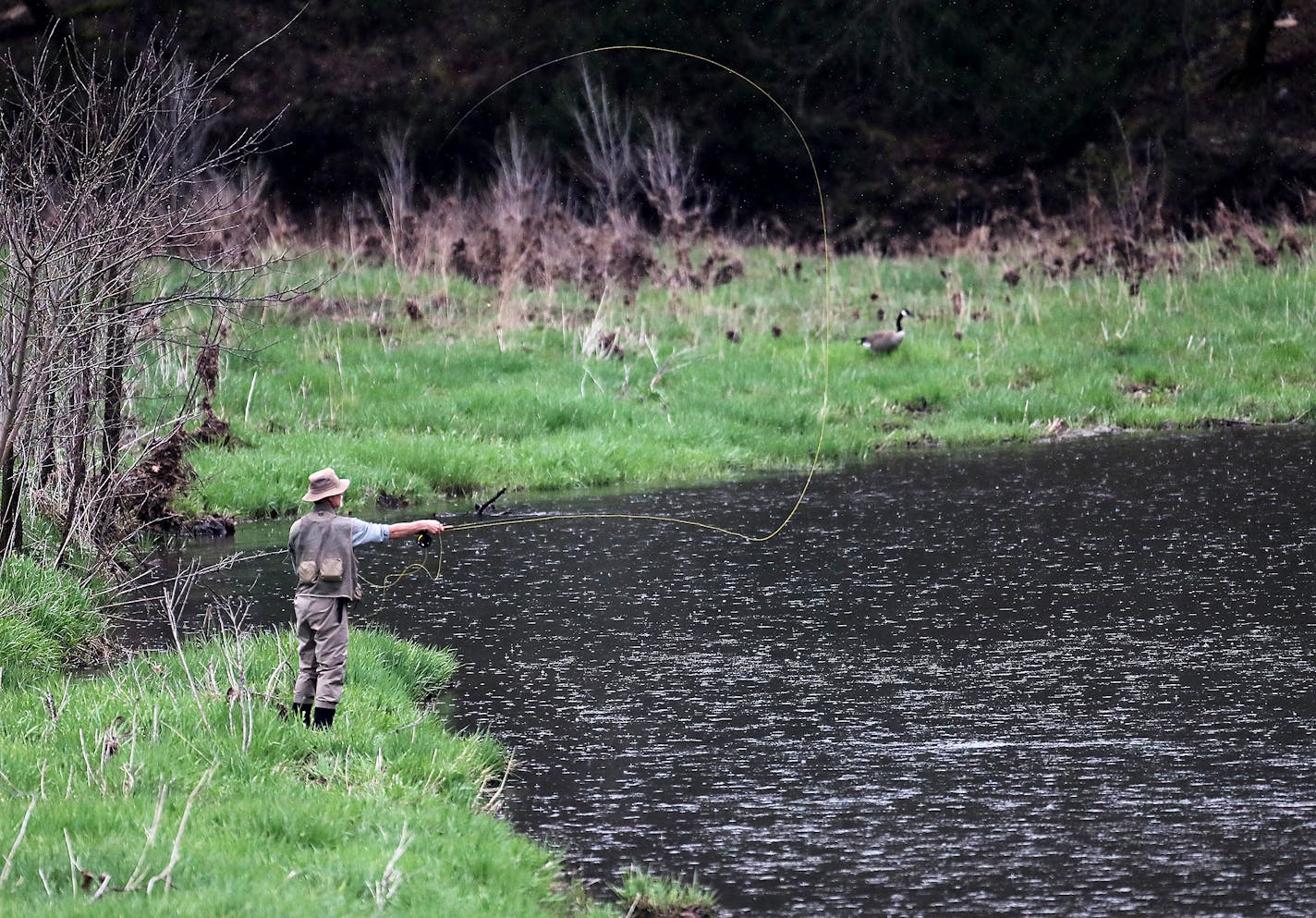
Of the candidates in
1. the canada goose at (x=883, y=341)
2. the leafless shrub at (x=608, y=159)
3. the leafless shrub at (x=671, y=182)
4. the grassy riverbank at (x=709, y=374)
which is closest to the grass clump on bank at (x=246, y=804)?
the grassy riverbank at (x=709, y=374)

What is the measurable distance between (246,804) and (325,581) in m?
1.23

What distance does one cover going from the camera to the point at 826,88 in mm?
36406

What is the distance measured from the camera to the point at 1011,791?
7.05 metres

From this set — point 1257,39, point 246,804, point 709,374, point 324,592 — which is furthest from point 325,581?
point 1257,39

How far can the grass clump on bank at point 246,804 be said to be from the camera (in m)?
5.59

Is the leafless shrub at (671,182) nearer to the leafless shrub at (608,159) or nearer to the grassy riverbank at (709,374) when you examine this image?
the leafless shrub at (608,159)

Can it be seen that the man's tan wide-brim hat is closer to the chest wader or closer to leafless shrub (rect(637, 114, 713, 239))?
the chest wader

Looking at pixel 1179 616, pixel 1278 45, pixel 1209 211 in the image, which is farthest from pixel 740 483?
pixel 1278 45

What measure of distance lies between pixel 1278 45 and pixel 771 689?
27.4 m

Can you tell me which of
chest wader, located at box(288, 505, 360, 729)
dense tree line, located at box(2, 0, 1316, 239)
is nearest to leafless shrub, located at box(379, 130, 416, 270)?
dense tree line, located at box(2, 0, 1316, 239)

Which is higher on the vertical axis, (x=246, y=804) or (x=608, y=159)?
(x=608, y=159)

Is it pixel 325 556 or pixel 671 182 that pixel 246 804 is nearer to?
pixel 325 556

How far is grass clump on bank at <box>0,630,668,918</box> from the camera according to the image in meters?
5.59

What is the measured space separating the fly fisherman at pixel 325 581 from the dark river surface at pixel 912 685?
0.82 meters
